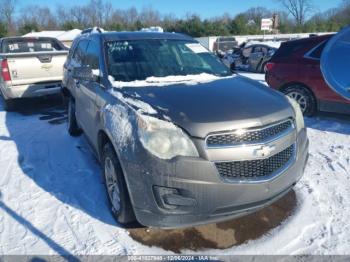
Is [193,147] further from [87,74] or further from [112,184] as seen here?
[87,74]

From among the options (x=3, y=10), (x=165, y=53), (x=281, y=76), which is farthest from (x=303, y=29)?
(x=3, y=10)

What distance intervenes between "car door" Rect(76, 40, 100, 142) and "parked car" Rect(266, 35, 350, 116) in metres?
4.15

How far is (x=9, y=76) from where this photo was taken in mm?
7621

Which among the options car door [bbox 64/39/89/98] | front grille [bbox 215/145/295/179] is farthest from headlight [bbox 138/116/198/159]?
car door [bbox 64/39/89/98]

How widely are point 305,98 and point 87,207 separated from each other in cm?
496

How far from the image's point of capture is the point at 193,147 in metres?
2.69

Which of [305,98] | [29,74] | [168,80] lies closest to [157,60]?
[168,80]

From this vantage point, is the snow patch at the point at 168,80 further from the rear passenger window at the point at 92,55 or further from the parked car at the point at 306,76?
the parked car at the point at 306,76

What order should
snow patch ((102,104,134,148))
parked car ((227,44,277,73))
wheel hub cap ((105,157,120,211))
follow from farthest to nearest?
parked car ((227,44,277,73)), wheel hub cap ((105,157,120,211)), snow patch ((102,104,134,148))

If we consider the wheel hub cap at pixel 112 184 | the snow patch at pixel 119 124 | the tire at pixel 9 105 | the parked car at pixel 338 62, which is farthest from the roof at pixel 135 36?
the tire at pixel 9 105

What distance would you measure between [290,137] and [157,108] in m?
1.21

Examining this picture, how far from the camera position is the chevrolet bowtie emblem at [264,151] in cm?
276

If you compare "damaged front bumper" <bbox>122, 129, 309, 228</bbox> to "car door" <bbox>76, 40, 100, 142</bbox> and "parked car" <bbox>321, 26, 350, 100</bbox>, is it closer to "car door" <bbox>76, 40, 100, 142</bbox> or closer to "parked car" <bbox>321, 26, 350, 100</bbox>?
"car door" <bbox>76, 40, 100, 142</bbox>

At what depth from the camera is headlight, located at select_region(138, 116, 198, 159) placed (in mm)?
2703
